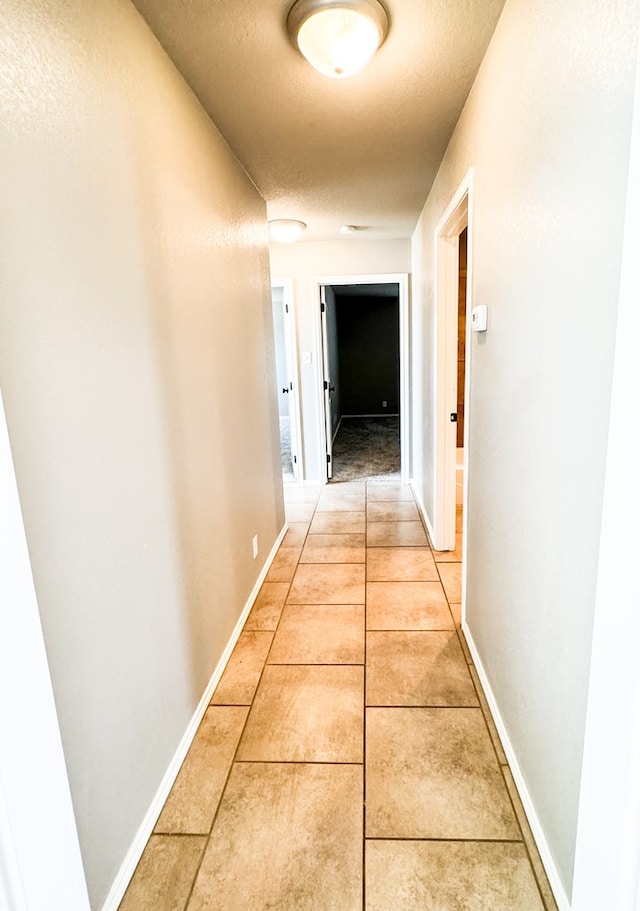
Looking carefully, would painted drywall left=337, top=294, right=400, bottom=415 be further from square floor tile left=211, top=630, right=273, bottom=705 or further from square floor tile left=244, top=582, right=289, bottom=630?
square floor tile left=211, top=630, right=273, bottom=705

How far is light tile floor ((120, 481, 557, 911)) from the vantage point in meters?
1.14

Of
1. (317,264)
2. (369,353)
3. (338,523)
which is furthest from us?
(369,353)

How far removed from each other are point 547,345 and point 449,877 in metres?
1.34

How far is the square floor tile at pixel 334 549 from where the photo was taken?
3.03 m

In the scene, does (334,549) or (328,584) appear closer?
(328,584)

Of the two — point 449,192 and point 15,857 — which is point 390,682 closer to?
point 15,857

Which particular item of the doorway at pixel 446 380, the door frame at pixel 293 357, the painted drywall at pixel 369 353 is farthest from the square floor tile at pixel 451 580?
the painted drywall at pixel 369 353

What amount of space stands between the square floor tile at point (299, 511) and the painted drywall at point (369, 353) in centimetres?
521

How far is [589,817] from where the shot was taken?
85 centimetres

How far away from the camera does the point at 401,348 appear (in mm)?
4551

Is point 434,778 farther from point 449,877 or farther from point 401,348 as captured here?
point 401,348

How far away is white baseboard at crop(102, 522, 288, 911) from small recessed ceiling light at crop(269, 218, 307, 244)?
9.27 feet

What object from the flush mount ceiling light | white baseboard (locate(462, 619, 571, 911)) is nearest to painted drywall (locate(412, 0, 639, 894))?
white baseboard (locate(462, 619, 571, 911))

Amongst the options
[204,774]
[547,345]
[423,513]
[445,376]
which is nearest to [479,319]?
[547,345]
